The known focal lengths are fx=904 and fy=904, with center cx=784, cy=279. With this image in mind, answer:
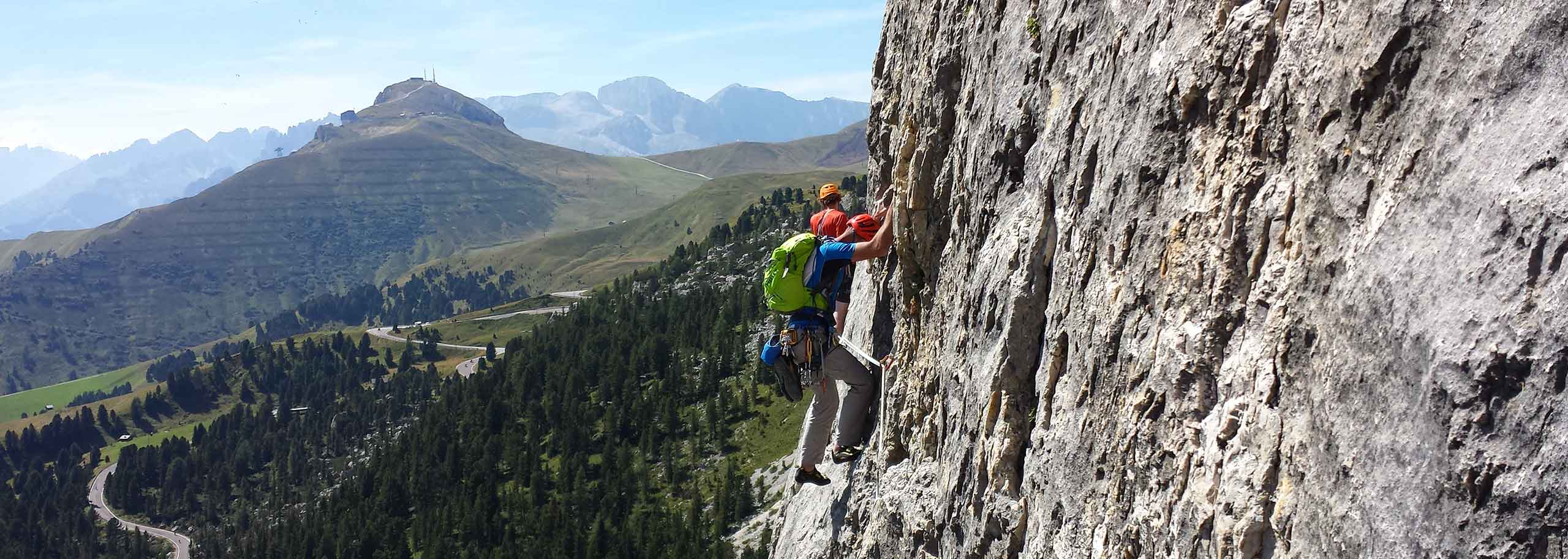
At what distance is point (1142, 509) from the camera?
24.7 ft

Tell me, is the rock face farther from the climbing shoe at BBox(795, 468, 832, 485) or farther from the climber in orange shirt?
the climbing shoe at BBox(795, 468, 832, 485)

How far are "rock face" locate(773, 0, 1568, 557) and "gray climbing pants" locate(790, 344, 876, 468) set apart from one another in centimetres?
354

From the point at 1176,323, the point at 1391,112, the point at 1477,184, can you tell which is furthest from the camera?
the point at 1176,323

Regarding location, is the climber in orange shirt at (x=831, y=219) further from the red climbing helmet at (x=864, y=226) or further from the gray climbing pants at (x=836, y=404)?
the gray climbing pants at (x=836, y=404)

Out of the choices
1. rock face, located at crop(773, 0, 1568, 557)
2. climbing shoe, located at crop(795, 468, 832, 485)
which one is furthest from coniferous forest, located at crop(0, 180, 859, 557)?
rock face, located at crop(773, 0, 1568, 557)

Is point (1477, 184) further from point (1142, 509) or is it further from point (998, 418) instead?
point (998, 418)

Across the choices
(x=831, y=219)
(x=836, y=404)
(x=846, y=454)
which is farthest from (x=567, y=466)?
(x=831, y=219)

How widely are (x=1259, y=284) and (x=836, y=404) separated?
1115 centimetres

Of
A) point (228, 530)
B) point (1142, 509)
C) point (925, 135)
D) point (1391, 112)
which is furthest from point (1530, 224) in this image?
point (228, 530)

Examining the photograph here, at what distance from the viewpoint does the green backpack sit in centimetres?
1488

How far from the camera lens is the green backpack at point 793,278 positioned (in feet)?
48.8

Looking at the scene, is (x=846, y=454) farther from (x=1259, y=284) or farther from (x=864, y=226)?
(x=1259, y=284)

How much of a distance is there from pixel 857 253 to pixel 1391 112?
9.37 m

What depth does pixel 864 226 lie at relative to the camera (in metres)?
15.1
